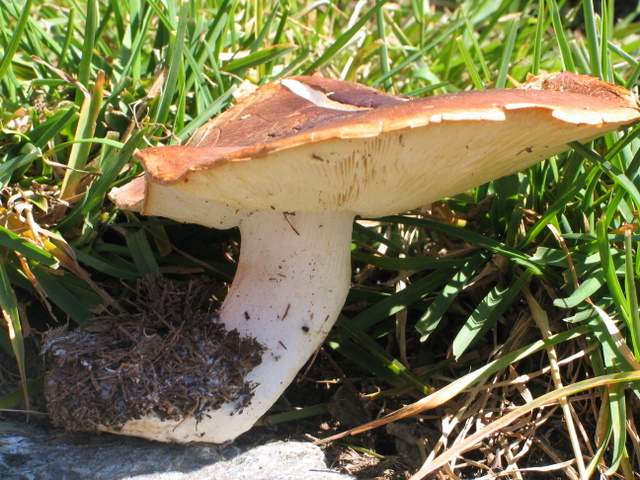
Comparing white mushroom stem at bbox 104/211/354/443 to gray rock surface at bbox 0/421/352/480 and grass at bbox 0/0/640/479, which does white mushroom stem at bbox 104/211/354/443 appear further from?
grass at bbox 0/0/640/479

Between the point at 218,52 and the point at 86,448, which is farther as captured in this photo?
the point at 218,52

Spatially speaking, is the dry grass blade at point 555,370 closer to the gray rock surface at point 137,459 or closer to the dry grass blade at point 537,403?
the dry grass blade at point 537,403

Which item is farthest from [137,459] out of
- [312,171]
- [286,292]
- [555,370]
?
[555,370]

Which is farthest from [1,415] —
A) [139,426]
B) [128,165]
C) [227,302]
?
[128,165]

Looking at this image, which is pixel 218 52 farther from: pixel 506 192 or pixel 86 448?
pixel 86 448

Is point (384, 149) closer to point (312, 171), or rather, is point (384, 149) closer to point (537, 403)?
point (312, 171)

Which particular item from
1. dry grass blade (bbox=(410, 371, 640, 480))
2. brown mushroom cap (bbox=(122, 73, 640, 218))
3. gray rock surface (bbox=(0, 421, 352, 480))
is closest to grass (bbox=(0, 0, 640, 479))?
dry grass blade (bbox=(410, 371, 640, 480))
